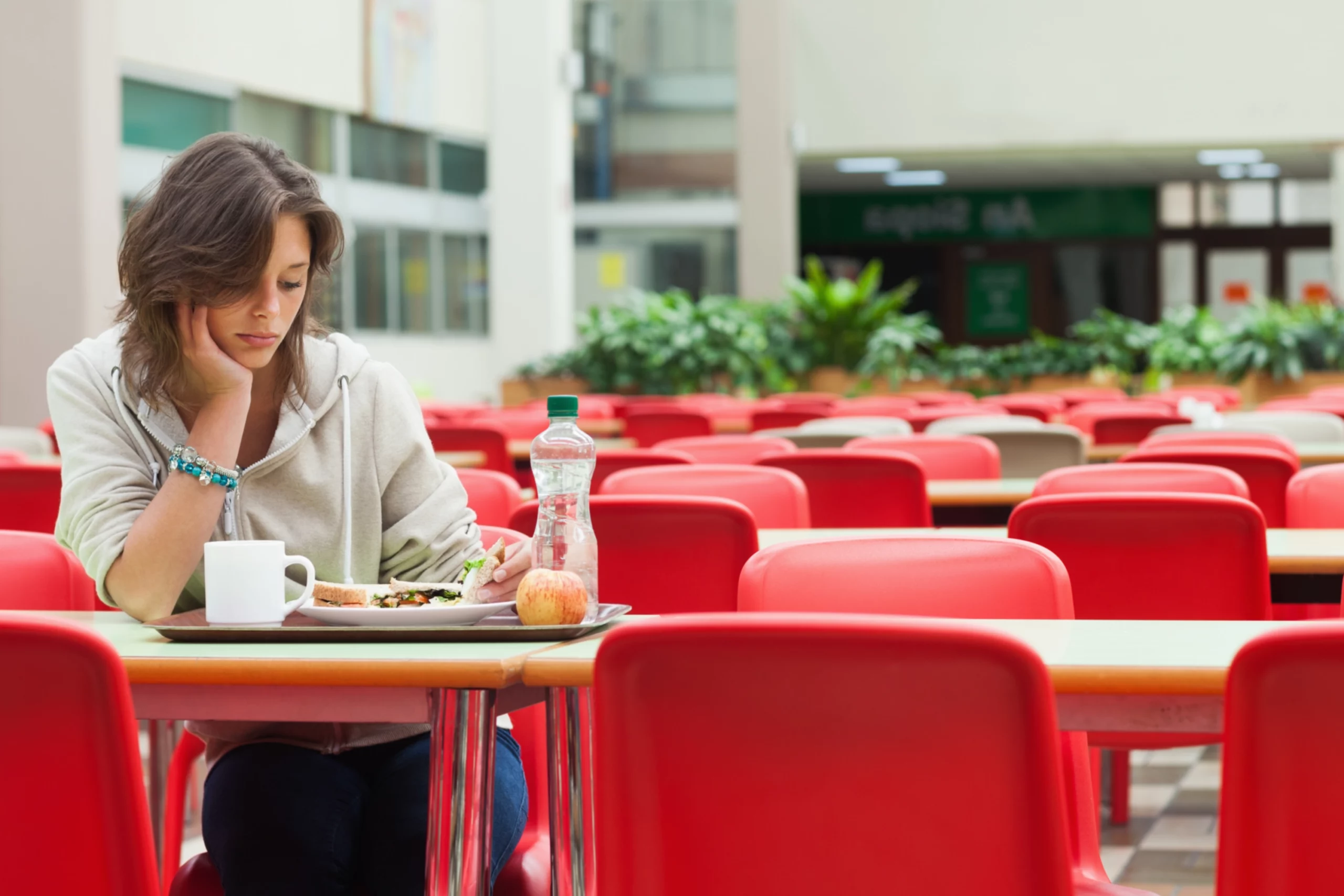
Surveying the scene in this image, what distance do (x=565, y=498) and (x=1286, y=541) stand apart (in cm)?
161

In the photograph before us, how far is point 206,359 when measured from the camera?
209 centimetres

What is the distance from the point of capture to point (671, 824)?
1374 millimetres

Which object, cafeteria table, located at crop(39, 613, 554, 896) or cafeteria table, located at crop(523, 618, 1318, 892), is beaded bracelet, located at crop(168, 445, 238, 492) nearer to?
cafeteria table, located at crop(39, 613, 554, 896)

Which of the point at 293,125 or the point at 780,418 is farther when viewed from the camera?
the point at 293,125

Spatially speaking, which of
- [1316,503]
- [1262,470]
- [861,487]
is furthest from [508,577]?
[1262,470]

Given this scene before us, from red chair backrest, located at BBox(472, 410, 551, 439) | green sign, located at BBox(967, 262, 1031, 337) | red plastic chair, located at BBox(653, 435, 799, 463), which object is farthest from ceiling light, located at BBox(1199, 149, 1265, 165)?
red plastic chair, located at BBox(653, 435, 799, 463)

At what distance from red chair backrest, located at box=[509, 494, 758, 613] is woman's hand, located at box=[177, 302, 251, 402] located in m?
0.90

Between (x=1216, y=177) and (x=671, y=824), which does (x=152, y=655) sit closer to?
(x=671, y=824)

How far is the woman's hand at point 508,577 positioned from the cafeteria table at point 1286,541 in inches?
28.5

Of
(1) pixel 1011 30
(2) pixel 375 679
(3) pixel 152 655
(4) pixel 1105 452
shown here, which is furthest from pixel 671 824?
(1) pixel 1011 30

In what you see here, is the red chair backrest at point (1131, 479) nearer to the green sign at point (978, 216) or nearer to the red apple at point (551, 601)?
the red apple at point (551, 601)

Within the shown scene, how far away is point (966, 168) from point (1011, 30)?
2.53 meters

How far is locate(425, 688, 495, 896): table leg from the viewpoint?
1668mm

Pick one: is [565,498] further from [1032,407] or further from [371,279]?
[371,279]
